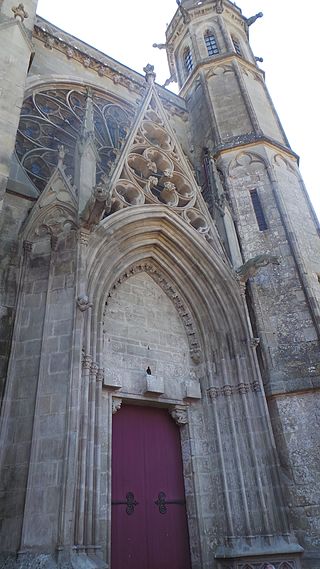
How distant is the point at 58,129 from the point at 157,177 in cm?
329

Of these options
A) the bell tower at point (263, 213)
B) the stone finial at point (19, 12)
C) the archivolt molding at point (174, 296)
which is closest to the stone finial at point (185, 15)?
the bell tower at point (263, 213)

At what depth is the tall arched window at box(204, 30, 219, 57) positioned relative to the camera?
14172 mm

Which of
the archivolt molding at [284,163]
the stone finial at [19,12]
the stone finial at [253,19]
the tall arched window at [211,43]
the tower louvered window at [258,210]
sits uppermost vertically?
the stone finial at [253,19]

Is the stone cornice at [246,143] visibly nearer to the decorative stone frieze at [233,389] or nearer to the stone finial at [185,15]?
the decorative stone frieze at [233,389]

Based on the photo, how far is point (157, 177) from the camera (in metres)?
9.42

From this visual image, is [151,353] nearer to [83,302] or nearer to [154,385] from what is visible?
[154,385]

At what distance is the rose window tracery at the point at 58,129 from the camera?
9859 mm

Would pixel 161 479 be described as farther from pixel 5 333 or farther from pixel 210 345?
pixel 5 333

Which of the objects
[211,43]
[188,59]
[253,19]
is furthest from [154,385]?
[253,19]

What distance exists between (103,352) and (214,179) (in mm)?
5131

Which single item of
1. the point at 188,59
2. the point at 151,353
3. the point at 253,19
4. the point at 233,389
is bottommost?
the point at 233,389

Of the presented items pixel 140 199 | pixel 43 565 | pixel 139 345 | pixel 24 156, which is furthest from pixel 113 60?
pixel 43 565

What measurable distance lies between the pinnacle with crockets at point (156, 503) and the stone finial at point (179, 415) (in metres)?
1.12

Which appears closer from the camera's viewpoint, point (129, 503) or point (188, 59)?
point (129, 503)
